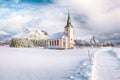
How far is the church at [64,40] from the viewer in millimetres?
82438

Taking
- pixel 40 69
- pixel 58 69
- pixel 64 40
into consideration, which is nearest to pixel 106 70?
pixel 58 69

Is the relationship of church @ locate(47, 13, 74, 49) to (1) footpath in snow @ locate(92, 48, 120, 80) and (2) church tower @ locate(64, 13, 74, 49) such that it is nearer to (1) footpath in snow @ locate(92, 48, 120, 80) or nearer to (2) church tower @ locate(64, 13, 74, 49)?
(2) church tower @ locate(64, 13, 74, 49)

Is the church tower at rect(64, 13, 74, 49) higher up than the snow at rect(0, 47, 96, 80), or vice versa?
the church tower at rect(64, 13, 74, 49)

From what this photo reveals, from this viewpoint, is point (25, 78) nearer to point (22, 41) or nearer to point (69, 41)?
point (69, 41)

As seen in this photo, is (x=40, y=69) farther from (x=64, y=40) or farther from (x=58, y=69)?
(x=64, y=40)

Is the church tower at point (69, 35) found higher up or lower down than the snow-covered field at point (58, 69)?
higher up

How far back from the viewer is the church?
82.4 m

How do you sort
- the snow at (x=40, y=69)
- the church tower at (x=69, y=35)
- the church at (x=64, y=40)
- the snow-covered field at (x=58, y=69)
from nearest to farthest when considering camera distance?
the snow-covered field at (x=58, y=69) < the snow at (x=40, y=69) < the church at (x=64, y=40) < the church tower at (x=69, y=35)

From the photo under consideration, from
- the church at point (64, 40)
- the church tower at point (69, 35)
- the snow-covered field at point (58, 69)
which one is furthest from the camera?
the church tower at point (69, 35)

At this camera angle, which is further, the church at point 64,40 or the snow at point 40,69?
the church at point 64,40

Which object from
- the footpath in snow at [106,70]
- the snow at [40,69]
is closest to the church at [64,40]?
the snow at [40,69]

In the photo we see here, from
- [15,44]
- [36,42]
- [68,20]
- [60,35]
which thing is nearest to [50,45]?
[60,35]

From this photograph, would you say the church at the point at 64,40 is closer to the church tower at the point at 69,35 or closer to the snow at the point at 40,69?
the church tower at the point at 69,35

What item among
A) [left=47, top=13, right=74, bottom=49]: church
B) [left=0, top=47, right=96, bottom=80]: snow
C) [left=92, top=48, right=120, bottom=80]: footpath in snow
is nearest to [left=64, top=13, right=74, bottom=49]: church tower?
[left=47, top=13, right=74, bottom=49]: church
